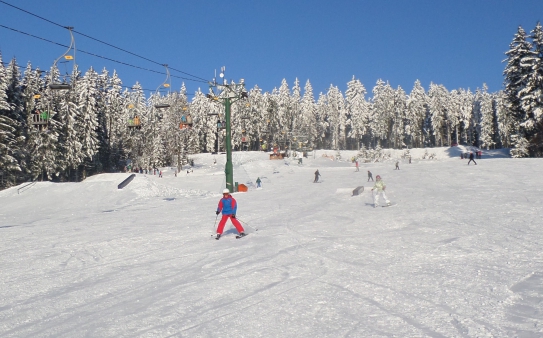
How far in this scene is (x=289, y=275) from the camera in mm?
8117

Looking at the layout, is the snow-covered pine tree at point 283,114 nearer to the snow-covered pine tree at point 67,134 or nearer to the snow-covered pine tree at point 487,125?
the snow-covered pine tree at point 487,125

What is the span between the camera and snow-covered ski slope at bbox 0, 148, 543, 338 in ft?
18.5

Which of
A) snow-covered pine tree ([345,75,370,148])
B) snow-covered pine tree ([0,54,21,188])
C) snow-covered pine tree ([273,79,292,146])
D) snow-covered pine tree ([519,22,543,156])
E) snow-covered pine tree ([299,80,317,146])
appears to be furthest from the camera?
snow-covered pine tree ([299,80,317,146])

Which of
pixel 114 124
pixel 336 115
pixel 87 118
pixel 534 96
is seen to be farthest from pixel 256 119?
pixel 534 96

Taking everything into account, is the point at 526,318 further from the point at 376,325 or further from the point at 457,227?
the point at 457,227

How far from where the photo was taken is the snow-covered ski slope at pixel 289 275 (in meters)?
5.65

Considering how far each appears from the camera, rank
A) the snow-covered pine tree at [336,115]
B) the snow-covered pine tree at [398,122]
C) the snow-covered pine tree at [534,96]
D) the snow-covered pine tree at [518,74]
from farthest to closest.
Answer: the snow-covered pine tree at [336,115] < the snow-covered pine tree at [398,122] < the snow-covered pine tree at [518,74] < the snow-covered pine tree at [534,96]

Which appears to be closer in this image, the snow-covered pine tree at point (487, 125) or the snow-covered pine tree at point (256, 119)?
the snow-covered pine tree at point (487, 125)

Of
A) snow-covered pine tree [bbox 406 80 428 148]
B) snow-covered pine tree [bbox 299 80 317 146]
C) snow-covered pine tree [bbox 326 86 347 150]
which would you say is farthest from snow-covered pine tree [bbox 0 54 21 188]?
snow-covered pine tree [bbox 406 80 428 148]

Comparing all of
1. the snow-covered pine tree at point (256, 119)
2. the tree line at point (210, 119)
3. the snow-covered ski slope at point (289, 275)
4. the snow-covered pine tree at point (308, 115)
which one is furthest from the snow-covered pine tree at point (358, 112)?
the snow-covered ski slope at point (289, 275)

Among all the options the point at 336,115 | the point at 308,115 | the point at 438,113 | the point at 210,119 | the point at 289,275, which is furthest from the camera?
the point at 336,115

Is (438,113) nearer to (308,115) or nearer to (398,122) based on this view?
(398,122)

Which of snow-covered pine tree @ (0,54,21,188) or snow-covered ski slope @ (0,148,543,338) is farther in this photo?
snow-covered pine tree @ (0,54,21,188)

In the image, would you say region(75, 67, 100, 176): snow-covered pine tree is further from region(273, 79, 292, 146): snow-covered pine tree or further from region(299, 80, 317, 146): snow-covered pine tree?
region(299, 80, 317, 146): snow-covered pine tree
